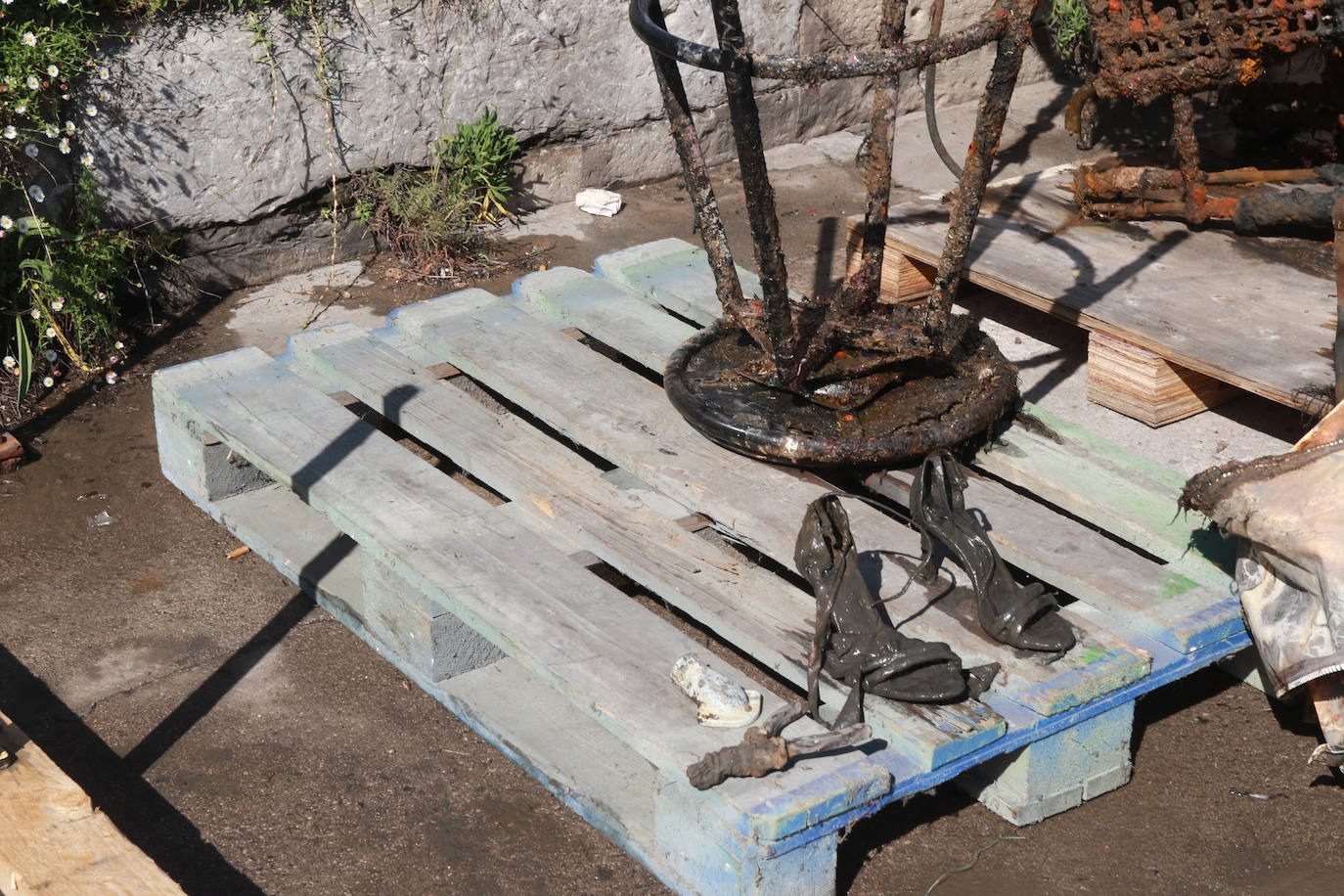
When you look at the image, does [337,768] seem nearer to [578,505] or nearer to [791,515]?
[578,505]

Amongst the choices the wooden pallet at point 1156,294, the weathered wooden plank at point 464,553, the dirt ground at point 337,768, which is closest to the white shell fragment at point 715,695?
the weathered wooden plank at point 464,553

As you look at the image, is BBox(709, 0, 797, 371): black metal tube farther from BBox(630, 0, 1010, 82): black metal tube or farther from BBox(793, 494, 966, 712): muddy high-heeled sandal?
BBox(793, 494, 966, 712): muddy high-heeled sandal

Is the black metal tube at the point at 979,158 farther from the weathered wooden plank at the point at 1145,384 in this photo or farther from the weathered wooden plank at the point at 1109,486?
the weathered wooden plank at the point at 1145,384

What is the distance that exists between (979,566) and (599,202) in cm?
268

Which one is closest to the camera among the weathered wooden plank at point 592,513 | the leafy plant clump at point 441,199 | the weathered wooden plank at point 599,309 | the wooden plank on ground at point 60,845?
the wooden plank on ground at point 60,845

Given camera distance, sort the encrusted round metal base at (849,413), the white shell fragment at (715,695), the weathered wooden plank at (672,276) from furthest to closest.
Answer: the weathered wooden plank at (672,276) < the encrusted round metal base at (849,413) < the white shell fragment at (715,695)

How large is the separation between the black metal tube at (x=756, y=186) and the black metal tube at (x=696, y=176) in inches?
3.1

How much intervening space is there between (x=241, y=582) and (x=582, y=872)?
1101 mm

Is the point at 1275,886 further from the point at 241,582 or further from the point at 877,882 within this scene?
the point at 241,582

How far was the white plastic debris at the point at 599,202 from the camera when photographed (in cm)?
457

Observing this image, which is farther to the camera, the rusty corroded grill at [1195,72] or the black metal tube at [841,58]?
the rusty corroded grill at [1195,72]

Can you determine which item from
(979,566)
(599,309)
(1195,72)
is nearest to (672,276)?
(599,309)

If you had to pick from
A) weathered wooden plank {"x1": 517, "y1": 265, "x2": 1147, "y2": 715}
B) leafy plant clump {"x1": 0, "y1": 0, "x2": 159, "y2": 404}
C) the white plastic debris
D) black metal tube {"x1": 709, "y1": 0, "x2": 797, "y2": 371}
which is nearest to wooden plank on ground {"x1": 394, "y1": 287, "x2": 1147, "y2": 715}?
weathered wooden plank {"x1": 517, "y1": 265, "x2": 1147, "y2": 715}

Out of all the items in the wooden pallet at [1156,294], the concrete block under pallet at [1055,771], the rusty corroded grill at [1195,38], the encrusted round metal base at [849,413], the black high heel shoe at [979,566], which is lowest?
the concrete block under pallet at [1055,771]
